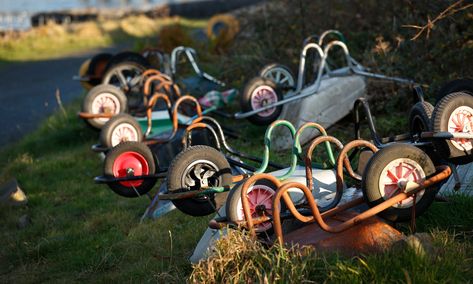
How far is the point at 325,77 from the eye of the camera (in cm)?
899

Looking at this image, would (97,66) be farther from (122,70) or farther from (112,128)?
(112,128)

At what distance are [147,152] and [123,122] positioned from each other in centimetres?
154

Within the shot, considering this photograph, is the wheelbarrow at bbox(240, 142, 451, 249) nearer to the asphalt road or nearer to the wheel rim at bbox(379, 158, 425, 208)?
the wheel rim at bbox(379, 158, 425, 208)

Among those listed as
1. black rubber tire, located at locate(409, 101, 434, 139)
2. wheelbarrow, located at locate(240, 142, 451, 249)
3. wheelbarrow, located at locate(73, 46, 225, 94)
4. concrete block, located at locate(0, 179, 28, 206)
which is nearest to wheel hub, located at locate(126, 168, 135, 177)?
wheelbarrow, located at locate(240, 142, 451, 249)

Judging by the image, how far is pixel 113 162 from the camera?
20.6 feet

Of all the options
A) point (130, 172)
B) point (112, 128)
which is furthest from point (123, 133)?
point (130, 172)

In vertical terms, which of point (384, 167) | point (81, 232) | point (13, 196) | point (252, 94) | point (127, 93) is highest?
point (384, 167)

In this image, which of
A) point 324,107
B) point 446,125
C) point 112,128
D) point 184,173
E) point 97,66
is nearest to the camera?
point 446,125

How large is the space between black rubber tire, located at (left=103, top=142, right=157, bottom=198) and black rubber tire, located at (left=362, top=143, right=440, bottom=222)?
2.33m

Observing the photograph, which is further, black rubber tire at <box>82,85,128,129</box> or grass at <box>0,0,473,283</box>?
black rubber tire at <box>82,85,128,129</box>

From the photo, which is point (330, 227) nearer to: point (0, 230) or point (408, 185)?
point (408, 185)

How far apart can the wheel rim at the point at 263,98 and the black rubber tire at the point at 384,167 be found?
4.24 m

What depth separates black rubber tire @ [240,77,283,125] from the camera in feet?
28.2

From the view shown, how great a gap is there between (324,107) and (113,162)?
9.99 ft
